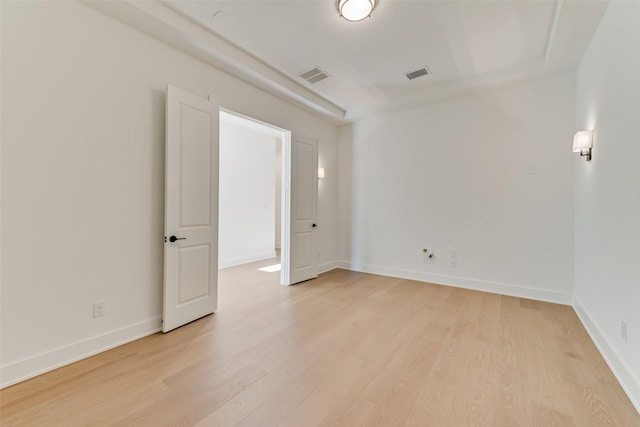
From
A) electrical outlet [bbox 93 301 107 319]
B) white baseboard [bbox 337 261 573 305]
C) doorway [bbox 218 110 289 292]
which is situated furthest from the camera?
doorway [bbox 218 110 289 292]

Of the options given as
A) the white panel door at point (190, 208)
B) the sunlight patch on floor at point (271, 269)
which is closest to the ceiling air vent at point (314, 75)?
the white panel door at point (190, 208)

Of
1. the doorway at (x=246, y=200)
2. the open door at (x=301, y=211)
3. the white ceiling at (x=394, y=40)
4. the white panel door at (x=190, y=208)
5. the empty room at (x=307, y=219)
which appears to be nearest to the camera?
the empty room at (x=307, y=219)

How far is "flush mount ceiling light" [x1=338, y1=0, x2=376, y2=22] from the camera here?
2.25 meters

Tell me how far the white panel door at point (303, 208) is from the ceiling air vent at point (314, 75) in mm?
849

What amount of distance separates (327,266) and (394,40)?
3.68 meters

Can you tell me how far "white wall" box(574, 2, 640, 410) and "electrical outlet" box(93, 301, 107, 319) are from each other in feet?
12.3

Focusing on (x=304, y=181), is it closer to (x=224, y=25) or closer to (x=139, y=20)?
(x=224, y=25)

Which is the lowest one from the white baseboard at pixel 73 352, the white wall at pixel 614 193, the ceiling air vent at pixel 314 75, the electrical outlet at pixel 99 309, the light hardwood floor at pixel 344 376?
the light hardwood floor at pixel 344 376

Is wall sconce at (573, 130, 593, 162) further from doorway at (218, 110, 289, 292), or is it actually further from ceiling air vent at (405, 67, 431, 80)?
doorway at (218, 110, 289, 292)

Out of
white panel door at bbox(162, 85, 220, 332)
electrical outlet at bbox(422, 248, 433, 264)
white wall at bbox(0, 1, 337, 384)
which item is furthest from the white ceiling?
electrical outlet at bbox(422, 248, 433, 264)

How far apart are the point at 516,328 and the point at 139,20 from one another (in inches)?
177

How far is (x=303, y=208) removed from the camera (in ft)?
14.4

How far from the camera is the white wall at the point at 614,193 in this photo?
1746 millimetres

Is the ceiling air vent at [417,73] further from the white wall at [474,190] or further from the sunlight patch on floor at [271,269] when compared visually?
the sunlight patch on floor at [271,269]
